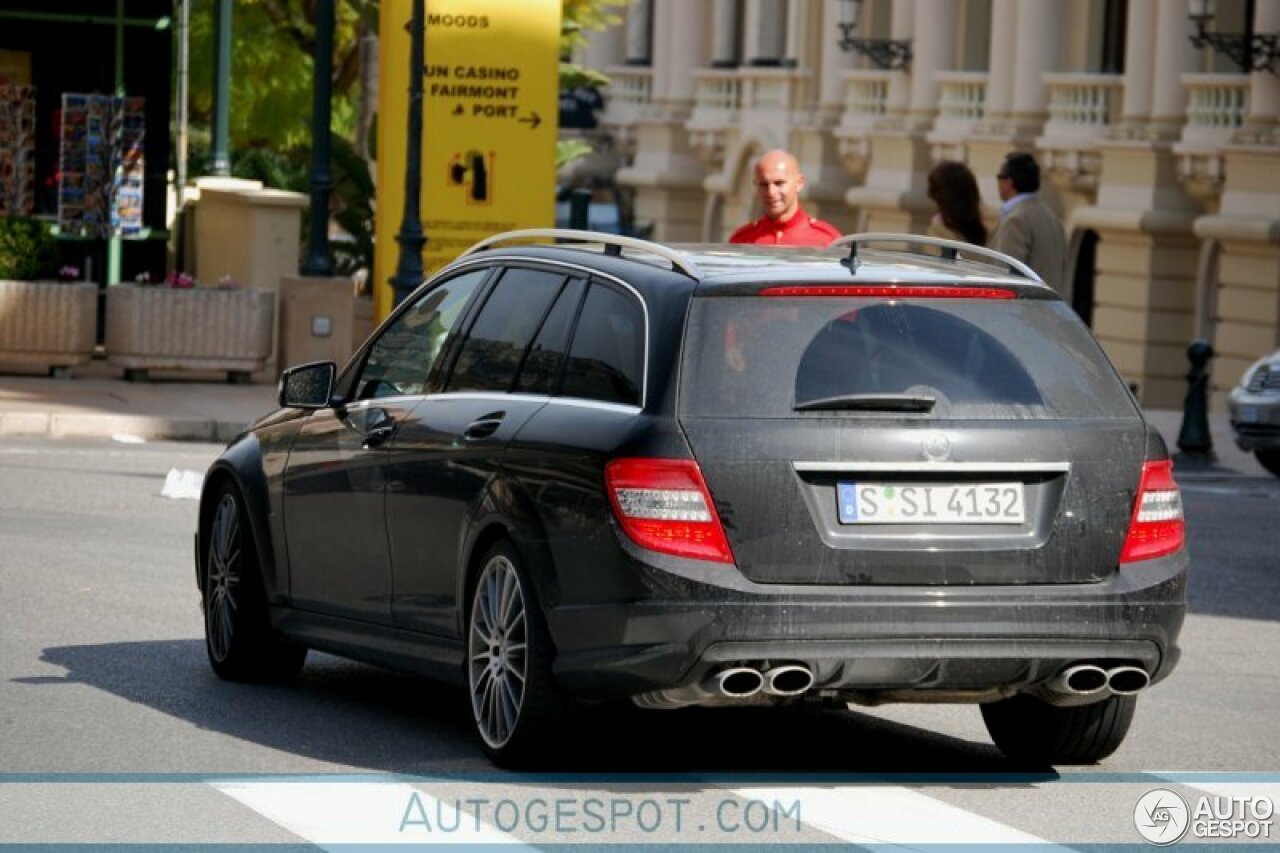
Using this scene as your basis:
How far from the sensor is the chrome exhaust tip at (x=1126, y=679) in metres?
8.55

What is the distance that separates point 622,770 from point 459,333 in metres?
1.65

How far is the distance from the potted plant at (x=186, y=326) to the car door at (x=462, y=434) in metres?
15.4

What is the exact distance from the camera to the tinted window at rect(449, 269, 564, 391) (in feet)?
30.6

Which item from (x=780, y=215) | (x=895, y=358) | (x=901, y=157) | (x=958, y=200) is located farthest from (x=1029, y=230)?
(x=901, y=157)

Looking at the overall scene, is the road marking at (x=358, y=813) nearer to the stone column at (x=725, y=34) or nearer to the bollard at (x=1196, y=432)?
the bollard at (x=1196, y=432)

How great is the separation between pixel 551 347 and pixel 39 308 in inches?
642

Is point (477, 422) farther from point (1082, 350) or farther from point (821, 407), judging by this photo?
point (1082, 350)

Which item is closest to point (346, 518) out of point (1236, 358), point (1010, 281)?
point (1010, 281)

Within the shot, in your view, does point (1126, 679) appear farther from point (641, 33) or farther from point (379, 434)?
point (641, 33)

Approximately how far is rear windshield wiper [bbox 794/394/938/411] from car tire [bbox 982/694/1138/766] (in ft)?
3.36

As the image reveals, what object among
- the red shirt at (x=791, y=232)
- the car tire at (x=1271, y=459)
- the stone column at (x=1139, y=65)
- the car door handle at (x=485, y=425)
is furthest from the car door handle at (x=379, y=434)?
the stone column at (x=1139, y=65)

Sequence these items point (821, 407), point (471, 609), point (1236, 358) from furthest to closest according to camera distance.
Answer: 1. point (1236, 358)
2. point (471, 609)
3. point (821, 407)

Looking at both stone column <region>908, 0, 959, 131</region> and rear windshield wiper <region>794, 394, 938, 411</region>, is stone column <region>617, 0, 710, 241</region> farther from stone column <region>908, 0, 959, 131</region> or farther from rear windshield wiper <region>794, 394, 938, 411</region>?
rear windshield wiper <region>794, 394, 938, 411</region>

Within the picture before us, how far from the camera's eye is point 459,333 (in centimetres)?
975
